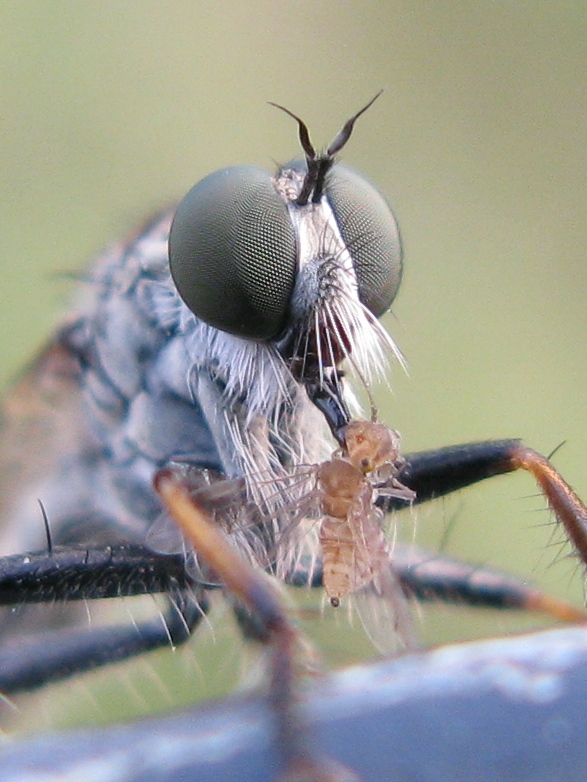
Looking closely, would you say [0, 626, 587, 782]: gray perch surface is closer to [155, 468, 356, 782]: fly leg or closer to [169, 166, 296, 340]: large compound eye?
[155, 468, 356, 782]: fly leg

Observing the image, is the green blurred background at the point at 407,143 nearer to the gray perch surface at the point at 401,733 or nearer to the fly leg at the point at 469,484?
the fly leg at the point at 469,484

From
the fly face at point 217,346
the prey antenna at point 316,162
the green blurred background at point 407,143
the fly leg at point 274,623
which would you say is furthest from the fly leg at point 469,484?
the green blurred background at point 407,143

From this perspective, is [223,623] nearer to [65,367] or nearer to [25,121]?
[65,367]

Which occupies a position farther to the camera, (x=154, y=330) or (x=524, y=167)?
(x=524, y=167)

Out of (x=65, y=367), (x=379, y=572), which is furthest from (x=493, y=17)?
(x=379, y=572)

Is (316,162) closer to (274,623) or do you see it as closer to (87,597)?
(87,597)

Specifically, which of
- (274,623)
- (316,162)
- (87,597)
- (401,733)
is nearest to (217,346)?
(316,162)
